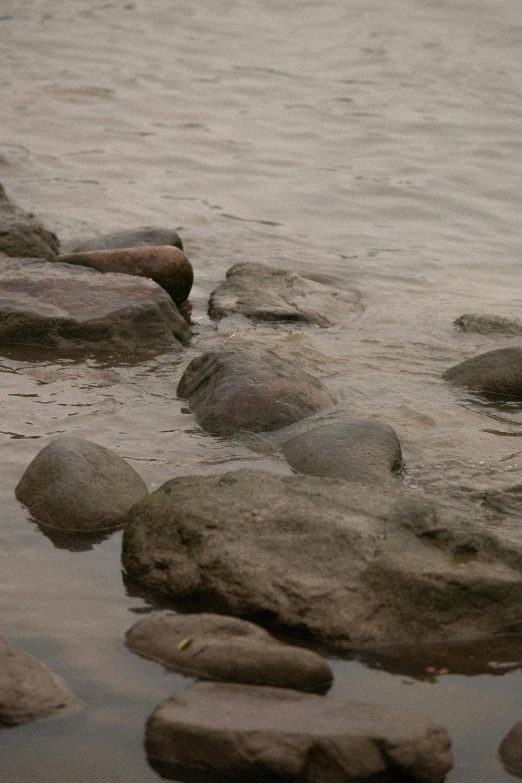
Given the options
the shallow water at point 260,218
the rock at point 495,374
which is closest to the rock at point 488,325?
the shallow water at point 260,218

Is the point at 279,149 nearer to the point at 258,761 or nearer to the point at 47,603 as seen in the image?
the point at 47,603

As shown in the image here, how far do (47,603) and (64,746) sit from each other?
68cm

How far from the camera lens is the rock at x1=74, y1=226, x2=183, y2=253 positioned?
290 inches

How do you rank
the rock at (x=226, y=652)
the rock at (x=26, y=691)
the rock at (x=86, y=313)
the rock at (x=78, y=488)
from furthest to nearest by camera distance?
the rock at (x=86, y=313) → the rock at (x=78, y=488) → the rock at (x=226, y=652) → the rock at (x=26, y=691)

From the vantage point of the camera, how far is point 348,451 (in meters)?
4.47

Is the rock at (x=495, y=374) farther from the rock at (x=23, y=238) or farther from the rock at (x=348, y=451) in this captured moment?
the rock at (x=23, y=238)

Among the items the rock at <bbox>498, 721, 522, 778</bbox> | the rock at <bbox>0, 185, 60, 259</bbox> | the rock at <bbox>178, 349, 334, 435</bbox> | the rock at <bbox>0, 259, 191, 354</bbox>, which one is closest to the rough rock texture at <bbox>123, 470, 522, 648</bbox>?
the rock at <bbox>498, 721, 522, 778</bbox>

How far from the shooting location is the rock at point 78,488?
393cm

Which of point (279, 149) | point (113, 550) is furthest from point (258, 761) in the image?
point (279, 149)

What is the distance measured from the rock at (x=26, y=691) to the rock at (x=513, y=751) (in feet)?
3.71

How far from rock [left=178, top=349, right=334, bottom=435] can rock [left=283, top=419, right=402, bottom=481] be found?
A: 26cm

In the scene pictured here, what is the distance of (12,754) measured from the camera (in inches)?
112

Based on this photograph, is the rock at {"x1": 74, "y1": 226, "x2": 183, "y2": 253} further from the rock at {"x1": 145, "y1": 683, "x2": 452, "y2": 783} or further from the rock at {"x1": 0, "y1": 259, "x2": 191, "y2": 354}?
the rock at {"x1": 145, "y1": 683, "x2": 452, "y2": 783}

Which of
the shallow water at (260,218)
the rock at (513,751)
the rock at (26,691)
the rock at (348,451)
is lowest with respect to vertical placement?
the shallow water at (260,218)
